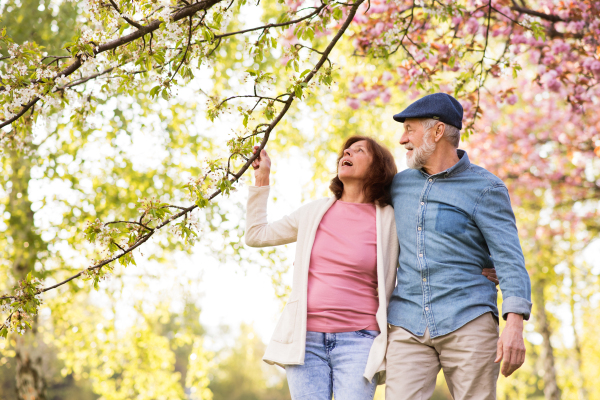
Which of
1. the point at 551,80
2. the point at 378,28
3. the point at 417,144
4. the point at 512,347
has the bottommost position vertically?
the point at 512,347

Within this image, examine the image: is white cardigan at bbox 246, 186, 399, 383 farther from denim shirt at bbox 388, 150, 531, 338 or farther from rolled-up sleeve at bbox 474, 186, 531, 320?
rolled-up sleeve at bbox 474, 186, 531, 320

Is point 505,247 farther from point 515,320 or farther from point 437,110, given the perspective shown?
point 437,110

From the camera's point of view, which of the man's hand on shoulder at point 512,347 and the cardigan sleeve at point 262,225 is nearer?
the man's hand on shoulder at point 512,347

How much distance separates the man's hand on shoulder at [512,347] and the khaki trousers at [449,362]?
15 centimetres

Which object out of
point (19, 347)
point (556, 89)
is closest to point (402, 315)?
point (556, 89)

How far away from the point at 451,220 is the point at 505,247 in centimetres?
25

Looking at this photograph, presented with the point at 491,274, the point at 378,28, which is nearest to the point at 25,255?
the point at 378,28

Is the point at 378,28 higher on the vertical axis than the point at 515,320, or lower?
higher

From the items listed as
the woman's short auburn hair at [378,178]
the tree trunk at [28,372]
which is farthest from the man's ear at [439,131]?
the tree trunk at [28,372]

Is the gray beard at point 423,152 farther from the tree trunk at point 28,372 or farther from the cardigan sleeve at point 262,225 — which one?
the tree trunk at point 28,372

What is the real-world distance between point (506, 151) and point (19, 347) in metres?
8.51

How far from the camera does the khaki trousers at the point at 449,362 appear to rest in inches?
81.6

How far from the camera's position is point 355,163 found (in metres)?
2.60

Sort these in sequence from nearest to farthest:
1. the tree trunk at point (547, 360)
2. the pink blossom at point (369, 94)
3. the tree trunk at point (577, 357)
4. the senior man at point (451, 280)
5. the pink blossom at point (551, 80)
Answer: the senior man at point (451, 280), the pink blossom at point (551, 80), the pink blossom at point (369, 94), the tree trunk at point (547, 360), the tree trunk at point (577, 357)
